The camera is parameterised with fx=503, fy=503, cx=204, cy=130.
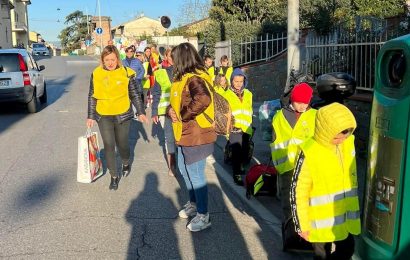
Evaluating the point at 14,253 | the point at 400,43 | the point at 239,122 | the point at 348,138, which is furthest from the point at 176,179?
the point at 400,43

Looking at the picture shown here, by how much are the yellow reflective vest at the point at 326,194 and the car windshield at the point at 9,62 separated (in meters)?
11.7

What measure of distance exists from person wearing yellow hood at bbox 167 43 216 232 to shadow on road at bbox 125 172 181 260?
0.33 meters

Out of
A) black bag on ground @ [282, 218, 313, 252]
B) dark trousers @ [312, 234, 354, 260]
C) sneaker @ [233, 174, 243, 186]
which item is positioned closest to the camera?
dark trousers @ [312, 234, 354, 260]

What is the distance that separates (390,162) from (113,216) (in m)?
3.55

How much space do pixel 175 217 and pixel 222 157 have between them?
3.28 meters

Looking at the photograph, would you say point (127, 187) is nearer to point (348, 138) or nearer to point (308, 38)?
point (348, 138)

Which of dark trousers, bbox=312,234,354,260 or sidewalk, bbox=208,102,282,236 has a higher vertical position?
dark trousers, bbox=312,234,354,260

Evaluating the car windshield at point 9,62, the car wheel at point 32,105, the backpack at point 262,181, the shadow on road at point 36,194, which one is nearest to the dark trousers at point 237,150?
the backpack at point 262,181

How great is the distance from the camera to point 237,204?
5.82m

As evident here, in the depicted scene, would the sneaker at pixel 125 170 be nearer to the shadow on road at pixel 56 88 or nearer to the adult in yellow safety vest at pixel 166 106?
the adult in yellow safety vest at pixel 166 106

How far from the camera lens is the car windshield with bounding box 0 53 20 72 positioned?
13215 millimetres

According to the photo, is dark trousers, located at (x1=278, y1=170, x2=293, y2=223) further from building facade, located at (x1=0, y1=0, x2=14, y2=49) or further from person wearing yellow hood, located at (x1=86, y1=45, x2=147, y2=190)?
building facade, located at (x1=0, y1=0, x2=14, y2=49)

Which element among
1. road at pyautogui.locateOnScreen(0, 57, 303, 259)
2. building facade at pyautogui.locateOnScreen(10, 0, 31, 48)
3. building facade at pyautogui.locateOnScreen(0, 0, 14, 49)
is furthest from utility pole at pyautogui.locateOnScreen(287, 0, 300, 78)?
building facade at pyautogui.locateOnScreen(10, 0, 31, 48)

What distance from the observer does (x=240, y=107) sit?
655 centimetres
